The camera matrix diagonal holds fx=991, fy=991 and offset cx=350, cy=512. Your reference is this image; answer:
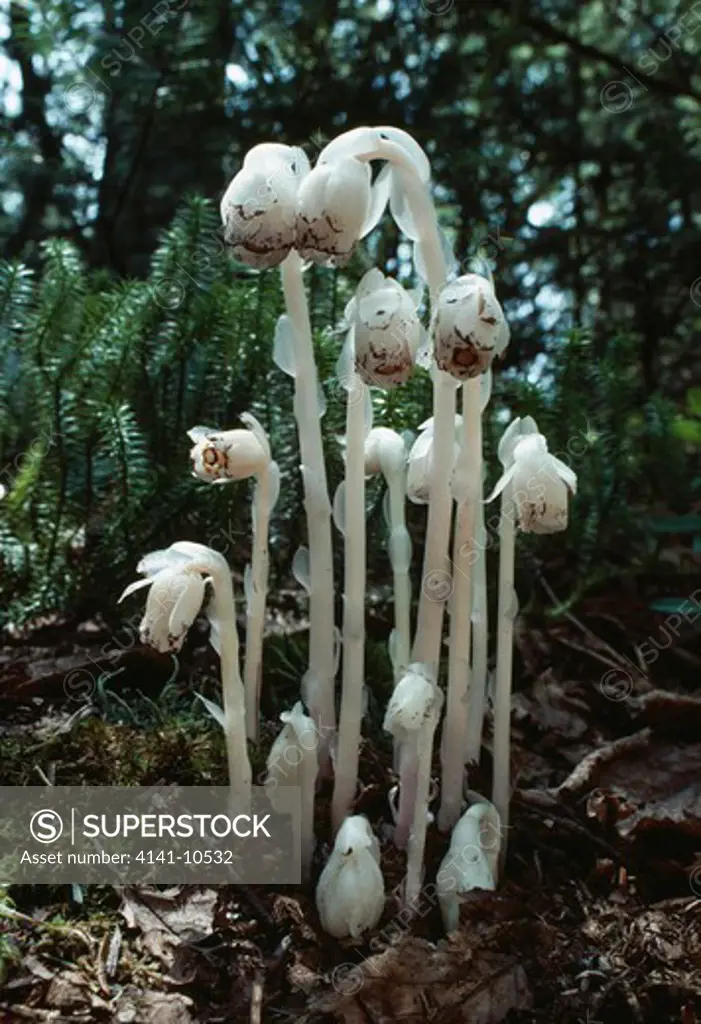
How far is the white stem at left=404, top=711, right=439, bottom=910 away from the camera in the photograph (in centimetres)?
147

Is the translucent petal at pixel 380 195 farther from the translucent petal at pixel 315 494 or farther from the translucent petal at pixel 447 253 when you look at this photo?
the translucent petal at pixel 315 494

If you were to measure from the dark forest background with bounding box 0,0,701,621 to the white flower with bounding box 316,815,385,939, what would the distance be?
822 mm

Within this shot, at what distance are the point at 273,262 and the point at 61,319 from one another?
0.96 m

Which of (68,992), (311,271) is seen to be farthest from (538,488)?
(311,271)

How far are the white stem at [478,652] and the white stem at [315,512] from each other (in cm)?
25

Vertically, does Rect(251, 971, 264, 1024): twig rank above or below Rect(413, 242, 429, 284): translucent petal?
below

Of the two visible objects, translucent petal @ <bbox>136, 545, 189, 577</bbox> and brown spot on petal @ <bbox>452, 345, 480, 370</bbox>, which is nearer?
brown spot on petal @ <bbox>452, 345, 480, 370</bbox>

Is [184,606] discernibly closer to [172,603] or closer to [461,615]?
[172,603]

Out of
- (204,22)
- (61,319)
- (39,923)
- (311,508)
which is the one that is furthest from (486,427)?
(204,22)

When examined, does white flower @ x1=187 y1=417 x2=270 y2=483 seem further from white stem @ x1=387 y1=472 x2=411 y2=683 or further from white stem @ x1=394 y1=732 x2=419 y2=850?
white stem @ x1=394 y1=732 x2=419 y2=850

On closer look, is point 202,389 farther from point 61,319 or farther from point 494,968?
point 494,968

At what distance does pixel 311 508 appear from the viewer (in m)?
1.63

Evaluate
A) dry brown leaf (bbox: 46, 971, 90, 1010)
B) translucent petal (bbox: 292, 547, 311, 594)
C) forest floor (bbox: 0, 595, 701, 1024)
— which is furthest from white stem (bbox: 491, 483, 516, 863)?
dry brown leaf (bbox: 46, 971, 90, 1010)

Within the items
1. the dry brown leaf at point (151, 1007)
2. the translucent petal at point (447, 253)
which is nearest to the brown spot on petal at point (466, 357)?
the translucent petal at point (447, 253)
